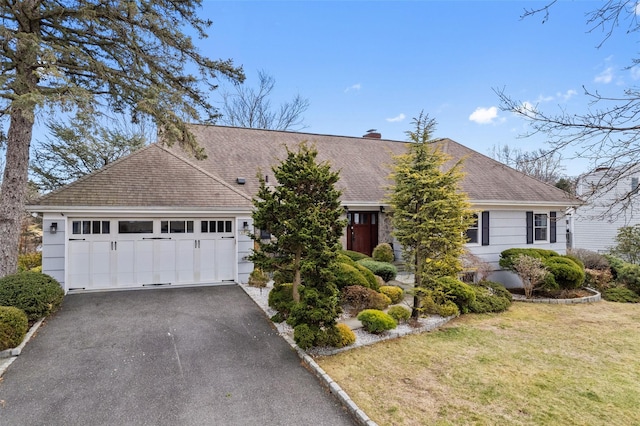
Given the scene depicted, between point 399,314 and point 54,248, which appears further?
point 54,248

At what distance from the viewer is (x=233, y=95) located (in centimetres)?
2578

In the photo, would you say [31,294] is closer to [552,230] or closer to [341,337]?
[341,337]

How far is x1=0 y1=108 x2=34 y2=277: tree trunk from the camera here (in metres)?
8.48

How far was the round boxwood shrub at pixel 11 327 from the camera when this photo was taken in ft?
19.1

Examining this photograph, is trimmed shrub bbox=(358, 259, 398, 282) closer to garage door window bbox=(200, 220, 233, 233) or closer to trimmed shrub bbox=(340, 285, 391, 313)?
trimmed shrub bbox=(340, 285, 391, 313)

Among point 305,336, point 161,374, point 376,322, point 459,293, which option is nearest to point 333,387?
point 305,336

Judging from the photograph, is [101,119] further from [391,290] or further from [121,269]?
[391,290]

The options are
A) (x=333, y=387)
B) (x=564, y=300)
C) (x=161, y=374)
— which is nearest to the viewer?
(x=333, y=387)

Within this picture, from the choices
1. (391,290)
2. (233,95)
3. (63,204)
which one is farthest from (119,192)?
(233,95)

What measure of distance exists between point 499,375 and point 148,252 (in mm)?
9254

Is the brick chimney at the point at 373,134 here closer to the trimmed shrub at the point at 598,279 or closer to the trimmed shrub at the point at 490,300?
the trimmed shrub at the point at 490,300

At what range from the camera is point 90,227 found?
9.57m

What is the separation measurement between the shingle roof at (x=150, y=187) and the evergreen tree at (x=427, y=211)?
16.5 feet

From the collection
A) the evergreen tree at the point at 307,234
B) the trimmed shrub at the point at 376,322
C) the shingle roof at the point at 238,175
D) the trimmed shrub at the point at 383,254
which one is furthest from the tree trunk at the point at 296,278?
the trimmed shrub at the point at 383,254
